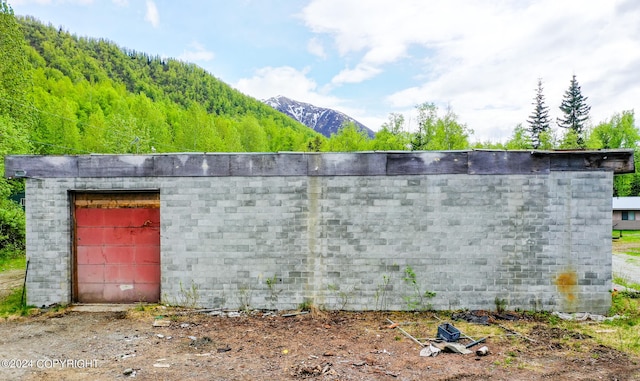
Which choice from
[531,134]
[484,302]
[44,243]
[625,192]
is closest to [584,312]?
[484,302]

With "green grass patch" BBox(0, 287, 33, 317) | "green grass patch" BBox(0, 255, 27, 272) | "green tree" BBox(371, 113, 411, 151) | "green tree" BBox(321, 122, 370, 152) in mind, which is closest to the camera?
"green grass patch" BBox(0, 287, 33, 317)

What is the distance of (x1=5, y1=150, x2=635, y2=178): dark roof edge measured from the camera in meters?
7.65

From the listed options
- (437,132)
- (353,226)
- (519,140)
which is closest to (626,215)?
(519,140)

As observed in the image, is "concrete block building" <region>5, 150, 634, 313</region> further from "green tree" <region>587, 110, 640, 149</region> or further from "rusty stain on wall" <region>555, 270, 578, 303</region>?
"green tree" <region>587, 110, 640, 149</region>

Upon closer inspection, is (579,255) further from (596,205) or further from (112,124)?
(112,124)

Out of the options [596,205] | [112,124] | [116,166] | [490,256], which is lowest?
[490,256]

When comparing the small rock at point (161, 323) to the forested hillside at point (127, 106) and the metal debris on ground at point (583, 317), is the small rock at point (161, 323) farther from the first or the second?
the forested hillside at point (127, 106)

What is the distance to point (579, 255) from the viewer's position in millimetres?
7617

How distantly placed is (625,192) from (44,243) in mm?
50589

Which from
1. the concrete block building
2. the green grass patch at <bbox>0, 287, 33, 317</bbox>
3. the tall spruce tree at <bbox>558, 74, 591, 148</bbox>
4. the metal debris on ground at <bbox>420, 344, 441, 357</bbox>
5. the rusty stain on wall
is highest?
the tall spruce tree at <bbox>558, 74, 591, 148</bbox>

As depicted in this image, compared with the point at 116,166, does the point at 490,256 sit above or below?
below

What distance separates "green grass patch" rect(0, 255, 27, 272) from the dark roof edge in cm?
788

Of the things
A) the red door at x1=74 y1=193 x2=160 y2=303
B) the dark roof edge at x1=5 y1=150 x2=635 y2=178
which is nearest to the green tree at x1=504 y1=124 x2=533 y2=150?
the dark roof edge at x1=5 y1=150 x2=635 y2=178

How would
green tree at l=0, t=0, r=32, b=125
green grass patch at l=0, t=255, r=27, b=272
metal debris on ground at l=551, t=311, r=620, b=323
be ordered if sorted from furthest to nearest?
green tree at l=0, t=0, r=32, b=125, green grass patch at l=0, t=255, r=27, b=272, metal debris on ground at l=551, t=311, r=620, b=323
